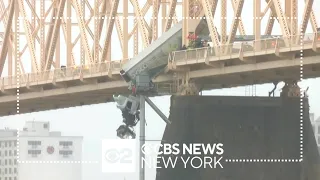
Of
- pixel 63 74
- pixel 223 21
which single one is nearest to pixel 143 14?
pixel 63 74

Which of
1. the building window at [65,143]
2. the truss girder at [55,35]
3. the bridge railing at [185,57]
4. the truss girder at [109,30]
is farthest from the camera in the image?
Answer: the truss girder at [55,35]

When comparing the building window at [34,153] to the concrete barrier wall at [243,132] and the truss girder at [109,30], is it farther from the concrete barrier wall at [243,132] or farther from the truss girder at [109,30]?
the concrete barrier wall at [243,132]

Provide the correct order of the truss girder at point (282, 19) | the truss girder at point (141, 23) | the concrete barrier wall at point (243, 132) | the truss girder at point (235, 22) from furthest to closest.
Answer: the truss girder at point (141, 23)
the concrete barrier wall at point (243, 132)
the truss girder at point (235, 22)
the truss girder at point (282, 19)

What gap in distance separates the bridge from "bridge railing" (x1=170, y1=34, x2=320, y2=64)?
0.03m

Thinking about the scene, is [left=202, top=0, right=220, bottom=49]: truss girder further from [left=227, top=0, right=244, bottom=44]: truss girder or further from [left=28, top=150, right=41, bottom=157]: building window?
[left=28, top=150, right=41, bottom=157]: building window

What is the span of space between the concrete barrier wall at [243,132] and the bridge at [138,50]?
89 centimetres

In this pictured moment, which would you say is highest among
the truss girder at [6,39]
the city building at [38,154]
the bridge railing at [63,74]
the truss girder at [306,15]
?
the truss girder at [306,15]

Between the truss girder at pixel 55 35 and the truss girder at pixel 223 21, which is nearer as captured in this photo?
the truss girder at pixel 223 21

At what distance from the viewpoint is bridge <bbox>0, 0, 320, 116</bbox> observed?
59.5m

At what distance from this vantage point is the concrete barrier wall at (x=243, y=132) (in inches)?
2441

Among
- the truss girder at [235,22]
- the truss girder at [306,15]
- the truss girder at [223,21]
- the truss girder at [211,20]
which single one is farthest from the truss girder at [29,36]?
the truss girder at [306,15]

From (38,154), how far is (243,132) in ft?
44.2

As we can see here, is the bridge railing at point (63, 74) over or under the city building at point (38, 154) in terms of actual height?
over

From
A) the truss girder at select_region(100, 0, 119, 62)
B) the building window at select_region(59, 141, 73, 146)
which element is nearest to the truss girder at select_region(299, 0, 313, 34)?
the truss girder at select_region(100, 0, 119, 62)
